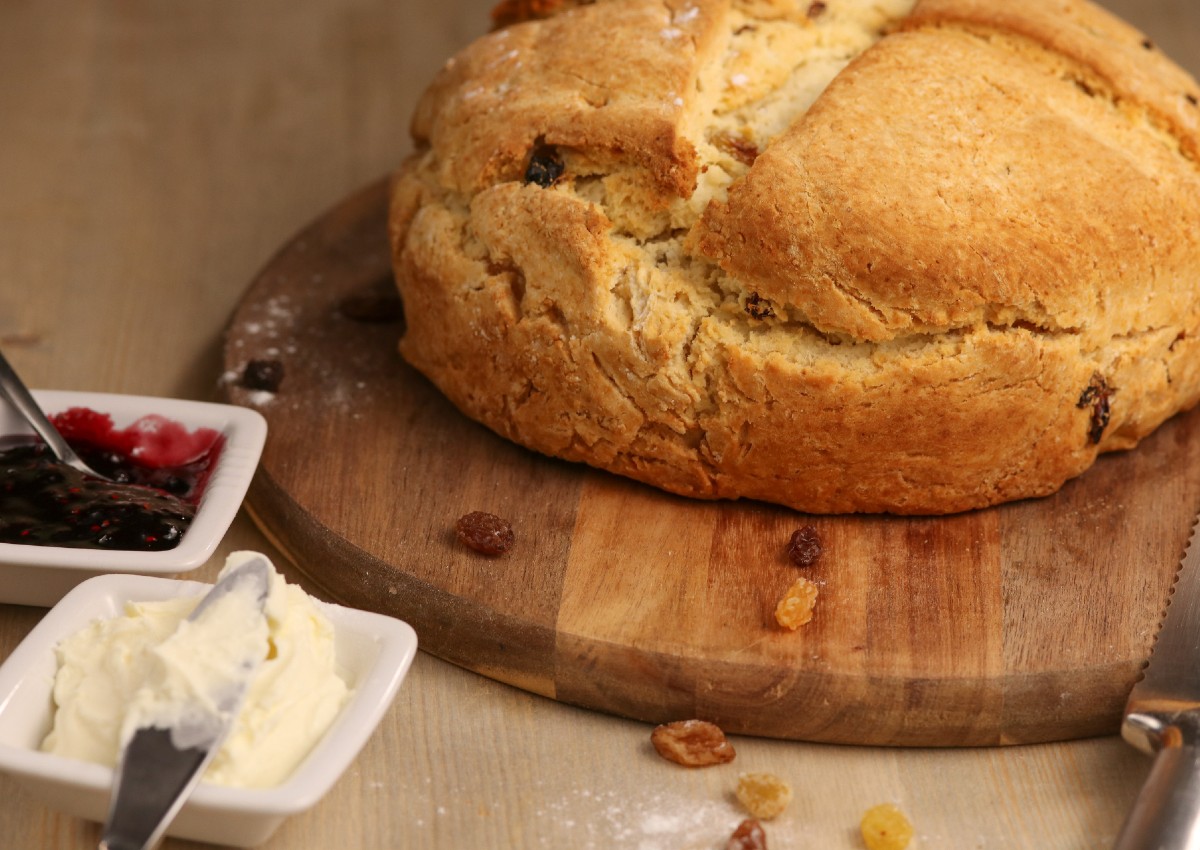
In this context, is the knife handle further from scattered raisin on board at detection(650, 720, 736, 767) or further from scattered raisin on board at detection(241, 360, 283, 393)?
scattered raisin on board at detection(241, 360, 283, 393)

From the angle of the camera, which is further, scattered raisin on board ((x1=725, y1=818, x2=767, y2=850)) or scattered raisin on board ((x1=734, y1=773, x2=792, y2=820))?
scattered raisin on board ((x1=734, y1=773, x2=792, y2=820))

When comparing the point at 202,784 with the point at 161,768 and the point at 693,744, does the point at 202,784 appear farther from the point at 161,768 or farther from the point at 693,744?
the point at 693,744

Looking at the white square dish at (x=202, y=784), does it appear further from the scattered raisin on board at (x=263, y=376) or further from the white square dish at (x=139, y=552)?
the scattered raisin on board at (x=263, y=376)

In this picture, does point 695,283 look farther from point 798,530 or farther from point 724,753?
point 724,753

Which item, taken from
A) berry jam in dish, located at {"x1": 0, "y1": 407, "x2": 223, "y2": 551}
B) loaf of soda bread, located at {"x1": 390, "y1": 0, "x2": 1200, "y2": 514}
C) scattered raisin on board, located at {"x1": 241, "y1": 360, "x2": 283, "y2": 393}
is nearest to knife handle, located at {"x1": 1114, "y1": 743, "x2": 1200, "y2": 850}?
loaf of soda bread, located at {"x1": 390, "y1": 0, "x2": 1200, "y2": 514}

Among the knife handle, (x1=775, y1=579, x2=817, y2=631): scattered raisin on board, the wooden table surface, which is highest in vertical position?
the knife handle

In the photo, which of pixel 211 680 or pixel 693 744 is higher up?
pixel 211 680

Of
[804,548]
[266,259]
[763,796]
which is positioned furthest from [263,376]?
[763,796]

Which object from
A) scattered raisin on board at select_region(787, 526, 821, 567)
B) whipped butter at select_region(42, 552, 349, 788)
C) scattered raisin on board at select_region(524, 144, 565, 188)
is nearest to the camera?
whipped butter at select_region(42, 552, 349, 788)
